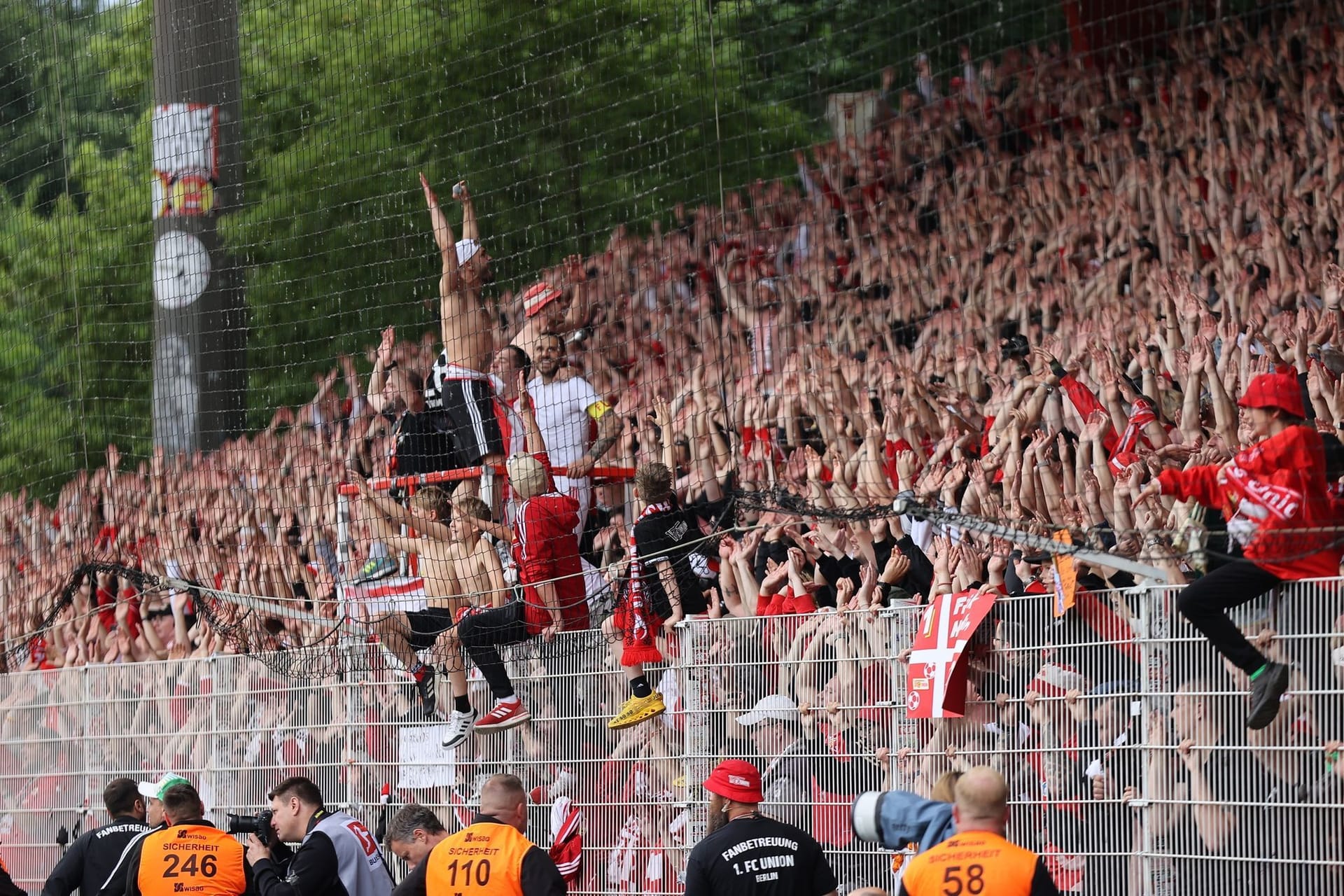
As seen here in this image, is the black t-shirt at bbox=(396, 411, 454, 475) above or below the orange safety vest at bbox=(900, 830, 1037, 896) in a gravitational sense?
above

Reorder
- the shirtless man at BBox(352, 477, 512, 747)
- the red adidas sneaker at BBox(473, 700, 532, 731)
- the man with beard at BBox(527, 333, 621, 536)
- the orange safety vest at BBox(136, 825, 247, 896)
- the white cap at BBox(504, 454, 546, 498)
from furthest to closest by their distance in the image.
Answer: the man with beard at BBox(527, 333, 621, 536)
the white cap at BBox(504, 454, 546, 498)
the shirtless man at BBox(352, 477, 512, 747)
the red adidas sneaker at BBox(473, 700, 532, 731)
the orange safety vest at BBox(136, 825, 247, 896)

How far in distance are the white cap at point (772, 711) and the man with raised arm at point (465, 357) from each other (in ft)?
13.6

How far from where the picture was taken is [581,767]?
10.0 m

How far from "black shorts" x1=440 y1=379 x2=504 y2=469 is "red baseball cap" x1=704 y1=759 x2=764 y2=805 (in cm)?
539

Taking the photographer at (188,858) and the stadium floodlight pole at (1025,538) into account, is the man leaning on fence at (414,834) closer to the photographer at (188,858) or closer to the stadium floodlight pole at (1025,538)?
the photographer at (188,858)

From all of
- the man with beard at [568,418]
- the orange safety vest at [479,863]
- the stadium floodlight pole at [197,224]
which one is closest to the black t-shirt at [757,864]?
the orange safety vest at [479,863]

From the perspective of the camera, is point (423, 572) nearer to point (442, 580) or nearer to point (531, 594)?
point (442, 580)

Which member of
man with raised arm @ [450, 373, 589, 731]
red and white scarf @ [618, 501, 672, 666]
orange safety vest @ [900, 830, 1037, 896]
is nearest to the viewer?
orange safety vest @ [900, 830, 1037, 896]

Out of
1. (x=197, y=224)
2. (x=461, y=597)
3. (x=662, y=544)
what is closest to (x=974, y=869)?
(x=662, y=544)

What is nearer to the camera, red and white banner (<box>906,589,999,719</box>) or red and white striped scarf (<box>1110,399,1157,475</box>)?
red and white banner (<box>906,589,999,719</box>)

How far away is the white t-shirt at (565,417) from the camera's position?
478 inches

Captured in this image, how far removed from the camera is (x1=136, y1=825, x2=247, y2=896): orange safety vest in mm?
8648

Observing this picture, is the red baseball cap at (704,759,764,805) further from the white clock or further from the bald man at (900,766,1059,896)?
the white clock

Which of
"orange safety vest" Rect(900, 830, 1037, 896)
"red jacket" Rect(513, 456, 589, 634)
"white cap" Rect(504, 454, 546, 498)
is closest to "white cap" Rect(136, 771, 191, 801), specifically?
"red jacket" Rect(513, 456, 589, 634)
